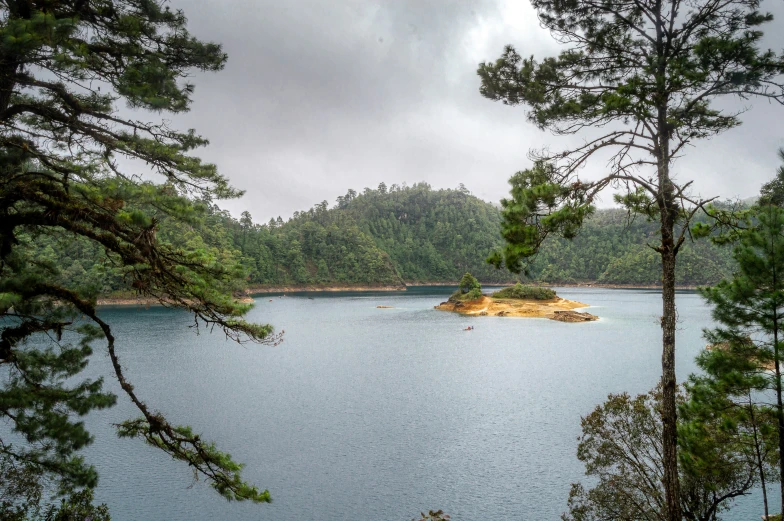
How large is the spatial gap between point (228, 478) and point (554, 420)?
Answer: 13.1m

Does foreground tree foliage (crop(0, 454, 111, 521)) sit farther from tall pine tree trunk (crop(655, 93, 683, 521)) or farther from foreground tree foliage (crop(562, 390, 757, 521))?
tall pine tree trunk (crop(655, 93, 683, 521))

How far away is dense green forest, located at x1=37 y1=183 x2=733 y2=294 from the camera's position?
96688mm

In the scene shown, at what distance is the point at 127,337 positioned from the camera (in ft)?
112

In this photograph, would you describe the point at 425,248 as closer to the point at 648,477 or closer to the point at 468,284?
the point at 468,284

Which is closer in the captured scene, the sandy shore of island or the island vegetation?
the island vegetation

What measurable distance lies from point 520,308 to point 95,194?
49.3 meters

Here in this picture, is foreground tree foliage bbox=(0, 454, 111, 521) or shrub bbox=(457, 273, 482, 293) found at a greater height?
shrub bbox=(457, 273, 482, 293)

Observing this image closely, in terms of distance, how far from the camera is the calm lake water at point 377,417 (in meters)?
11.2

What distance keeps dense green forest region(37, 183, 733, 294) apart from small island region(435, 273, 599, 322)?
3738 cm

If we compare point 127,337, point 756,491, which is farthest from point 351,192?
point 756,491

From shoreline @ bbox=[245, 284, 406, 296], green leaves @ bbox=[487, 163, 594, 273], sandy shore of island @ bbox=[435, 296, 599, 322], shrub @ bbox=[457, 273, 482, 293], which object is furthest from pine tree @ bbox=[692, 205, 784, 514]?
shoreline @ bbox=[245, 284, 406, 296]

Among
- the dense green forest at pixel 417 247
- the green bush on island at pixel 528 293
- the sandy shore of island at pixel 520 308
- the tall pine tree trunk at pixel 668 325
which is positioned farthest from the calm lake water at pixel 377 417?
the dense green forest at pixel 417 247

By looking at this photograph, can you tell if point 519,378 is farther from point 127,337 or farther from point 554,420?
point 127,337

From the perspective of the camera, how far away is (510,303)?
53031 mm
